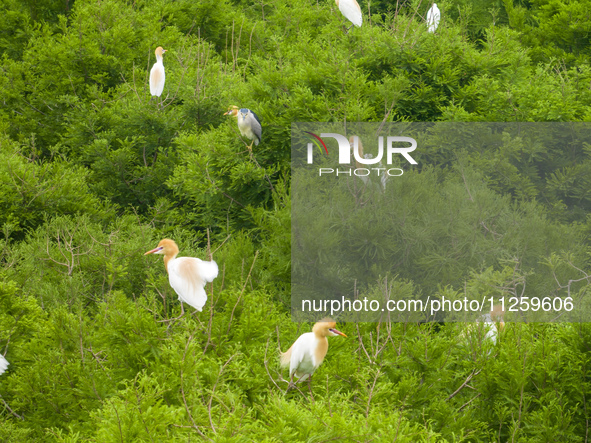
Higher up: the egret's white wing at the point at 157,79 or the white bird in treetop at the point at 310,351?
the egret's white wing at the point at 157,79

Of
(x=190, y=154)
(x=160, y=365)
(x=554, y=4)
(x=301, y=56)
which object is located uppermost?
(x=554, y=4)

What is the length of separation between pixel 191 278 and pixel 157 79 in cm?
553

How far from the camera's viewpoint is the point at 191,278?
4.02 meters

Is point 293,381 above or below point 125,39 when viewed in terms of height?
below

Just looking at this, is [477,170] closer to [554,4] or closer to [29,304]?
[29,304]

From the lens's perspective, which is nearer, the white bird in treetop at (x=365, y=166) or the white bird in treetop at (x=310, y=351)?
the white bird in treetop at (x=310, y=351)

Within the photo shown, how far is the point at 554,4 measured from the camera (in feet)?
40.0

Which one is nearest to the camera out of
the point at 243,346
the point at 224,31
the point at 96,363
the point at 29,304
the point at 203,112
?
the point at 243,346

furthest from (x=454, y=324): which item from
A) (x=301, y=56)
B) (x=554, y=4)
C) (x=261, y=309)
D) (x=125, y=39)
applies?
(x=554, y=4)

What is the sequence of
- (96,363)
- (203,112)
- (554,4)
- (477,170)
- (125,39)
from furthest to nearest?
(554,4)
(125,39)
(203,112)
(477,170)
(96,363)

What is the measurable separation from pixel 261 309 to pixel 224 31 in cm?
1059

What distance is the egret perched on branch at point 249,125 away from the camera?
6.29m

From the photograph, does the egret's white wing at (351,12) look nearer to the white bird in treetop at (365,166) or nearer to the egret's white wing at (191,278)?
the white bird in treetop at (365,166)

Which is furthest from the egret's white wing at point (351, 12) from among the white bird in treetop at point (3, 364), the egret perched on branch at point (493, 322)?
the white bird in treetop at point (3, 364)
